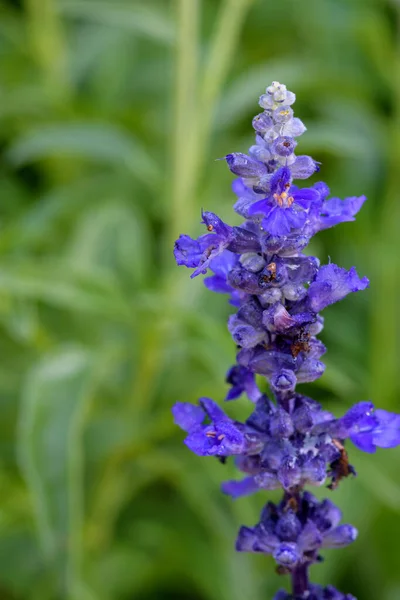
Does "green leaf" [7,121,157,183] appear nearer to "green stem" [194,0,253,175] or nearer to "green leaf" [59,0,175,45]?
"green stem" [194,0,253,175]

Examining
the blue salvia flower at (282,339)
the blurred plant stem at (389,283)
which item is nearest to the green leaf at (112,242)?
the blurred plant stem at (389,283)

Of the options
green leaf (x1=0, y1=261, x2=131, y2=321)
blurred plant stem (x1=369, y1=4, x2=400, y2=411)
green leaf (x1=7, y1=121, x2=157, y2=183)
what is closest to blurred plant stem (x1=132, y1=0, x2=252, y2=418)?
green leaf (x1=7, y1=121, x2=157, y2=183)

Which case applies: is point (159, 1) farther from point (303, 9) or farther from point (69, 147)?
point (69, 147)

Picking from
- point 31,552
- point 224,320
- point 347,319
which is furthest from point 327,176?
point 31,552

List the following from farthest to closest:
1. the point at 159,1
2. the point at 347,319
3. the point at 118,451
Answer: the point at 159,1
the point at 347,319
the point at 118,451

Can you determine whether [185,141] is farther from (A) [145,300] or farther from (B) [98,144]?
(A) [145,300]

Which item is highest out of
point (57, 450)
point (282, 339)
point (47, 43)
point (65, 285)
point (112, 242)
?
point (47, 43)

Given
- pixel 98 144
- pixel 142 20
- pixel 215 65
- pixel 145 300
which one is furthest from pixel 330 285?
pixel 142 20
